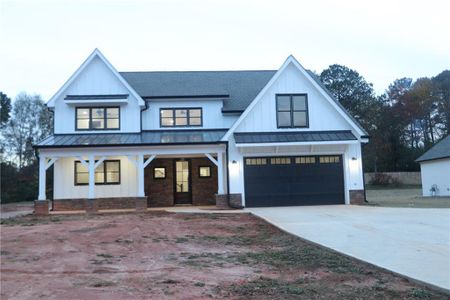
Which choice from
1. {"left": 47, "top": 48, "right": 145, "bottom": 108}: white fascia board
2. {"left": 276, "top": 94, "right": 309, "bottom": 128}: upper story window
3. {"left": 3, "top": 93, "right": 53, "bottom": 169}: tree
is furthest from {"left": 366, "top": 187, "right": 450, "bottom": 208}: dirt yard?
{"left": 3, "top": 93, "right": 53, "bottom": 169}: tree

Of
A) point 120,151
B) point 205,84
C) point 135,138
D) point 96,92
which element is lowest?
point 120,151

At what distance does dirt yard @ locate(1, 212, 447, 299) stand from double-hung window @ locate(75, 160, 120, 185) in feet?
30.1

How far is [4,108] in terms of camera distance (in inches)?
1748

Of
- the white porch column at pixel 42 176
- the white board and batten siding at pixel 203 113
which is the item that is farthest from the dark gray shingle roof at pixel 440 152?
the white porch column at pixel 42 176

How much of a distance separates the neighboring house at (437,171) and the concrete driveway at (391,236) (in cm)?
1502

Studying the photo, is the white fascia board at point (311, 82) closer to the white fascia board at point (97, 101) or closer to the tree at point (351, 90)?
the white fascia board at point (97, 101)

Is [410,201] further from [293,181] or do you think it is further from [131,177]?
[131,177]

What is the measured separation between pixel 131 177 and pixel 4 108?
29.7 m

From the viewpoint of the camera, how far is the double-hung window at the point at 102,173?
21234 mm

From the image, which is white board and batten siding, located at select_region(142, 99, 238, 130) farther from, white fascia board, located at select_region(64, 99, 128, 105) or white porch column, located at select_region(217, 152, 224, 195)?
white porch column, located at select_region(217, 152, 224, 195)

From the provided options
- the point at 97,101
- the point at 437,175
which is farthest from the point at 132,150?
the point at 437,175

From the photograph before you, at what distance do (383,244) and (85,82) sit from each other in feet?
57.5

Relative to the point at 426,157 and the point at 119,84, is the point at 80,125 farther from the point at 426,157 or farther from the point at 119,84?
the point at 426,157

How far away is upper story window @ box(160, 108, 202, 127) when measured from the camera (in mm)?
22812
